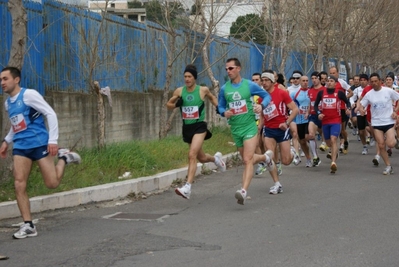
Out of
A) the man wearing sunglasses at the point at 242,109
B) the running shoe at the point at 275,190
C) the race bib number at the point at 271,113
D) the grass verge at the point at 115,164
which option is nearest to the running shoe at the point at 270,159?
the running shoe at the point at 275,190

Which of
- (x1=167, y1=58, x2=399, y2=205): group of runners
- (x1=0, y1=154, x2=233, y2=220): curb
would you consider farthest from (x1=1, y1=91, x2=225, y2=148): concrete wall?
(x1=167, y1=58, x2=399, y2=205): group of runners

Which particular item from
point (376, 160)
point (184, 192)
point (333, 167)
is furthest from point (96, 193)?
point (376, 160)

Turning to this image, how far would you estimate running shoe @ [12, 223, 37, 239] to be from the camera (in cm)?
830

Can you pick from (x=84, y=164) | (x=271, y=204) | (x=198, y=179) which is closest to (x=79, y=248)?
(x=271, y=204)

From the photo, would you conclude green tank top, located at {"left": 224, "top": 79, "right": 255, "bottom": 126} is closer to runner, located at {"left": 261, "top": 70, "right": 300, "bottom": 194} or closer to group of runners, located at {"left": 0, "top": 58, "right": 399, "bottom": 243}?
group of runners, located at {"left": 0, "top": 58, "right": 399, "bottom": 243}

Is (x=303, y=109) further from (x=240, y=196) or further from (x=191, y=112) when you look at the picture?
(x=240, y=196)

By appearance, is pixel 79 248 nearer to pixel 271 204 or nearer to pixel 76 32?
pixel 271 204

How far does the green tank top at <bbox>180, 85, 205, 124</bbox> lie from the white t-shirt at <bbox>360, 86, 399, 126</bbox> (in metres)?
4.76

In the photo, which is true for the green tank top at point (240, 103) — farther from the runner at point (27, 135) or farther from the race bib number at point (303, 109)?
the race bib number at point (303, 109)

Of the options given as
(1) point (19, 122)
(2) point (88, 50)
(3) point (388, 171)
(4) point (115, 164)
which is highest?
(2) point (88, 50)

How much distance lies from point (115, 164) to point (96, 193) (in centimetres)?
221

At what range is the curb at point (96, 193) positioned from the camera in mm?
9641

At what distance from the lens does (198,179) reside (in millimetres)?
13859

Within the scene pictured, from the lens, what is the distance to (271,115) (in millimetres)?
12570
